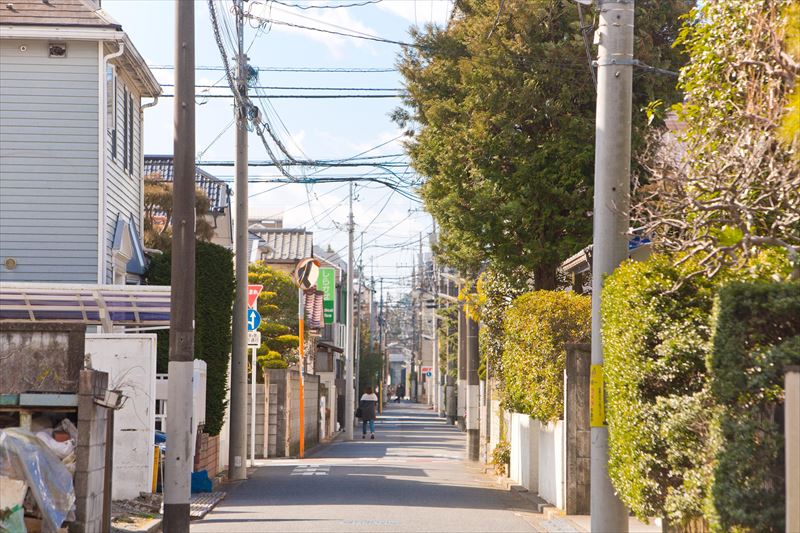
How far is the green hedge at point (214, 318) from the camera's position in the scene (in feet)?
74.3

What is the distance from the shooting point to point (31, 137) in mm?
21000

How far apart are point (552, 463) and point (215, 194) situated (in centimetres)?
2539

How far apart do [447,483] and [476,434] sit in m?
9.33

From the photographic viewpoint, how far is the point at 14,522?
9469mm

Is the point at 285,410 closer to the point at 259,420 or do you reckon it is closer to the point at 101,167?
the point at 259,420

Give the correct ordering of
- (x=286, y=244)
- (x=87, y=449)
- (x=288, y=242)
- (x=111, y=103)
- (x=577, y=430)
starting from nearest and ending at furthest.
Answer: (x=87, y=449) < (x=577, y=430) < (x=111, y=103) < (x=286, y=244) < (x=288, y=242)

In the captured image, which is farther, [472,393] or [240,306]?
[472,393]

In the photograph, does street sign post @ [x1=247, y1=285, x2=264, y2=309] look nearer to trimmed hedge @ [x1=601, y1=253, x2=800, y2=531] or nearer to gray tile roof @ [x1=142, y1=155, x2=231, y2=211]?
gray tile roof @ [x1=142, y1=155, x2=231, y2=211]

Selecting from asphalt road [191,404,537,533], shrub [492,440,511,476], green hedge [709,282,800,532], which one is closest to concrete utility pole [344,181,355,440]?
asphalt road [191,404,537,533]

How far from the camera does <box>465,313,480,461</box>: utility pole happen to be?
3181 cm

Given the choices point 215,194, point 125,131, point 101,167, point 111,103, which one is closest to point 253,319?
point 125,131

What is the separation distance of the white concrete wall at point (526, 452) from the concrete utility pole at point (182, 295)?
28.7 feet

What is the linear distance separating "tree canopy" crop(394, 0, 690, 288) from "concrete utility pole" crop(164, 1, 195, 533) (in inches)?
370

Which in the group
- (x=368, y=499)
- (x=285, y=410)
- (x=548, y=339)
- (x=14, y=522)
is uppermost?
(x=548, y=339)
